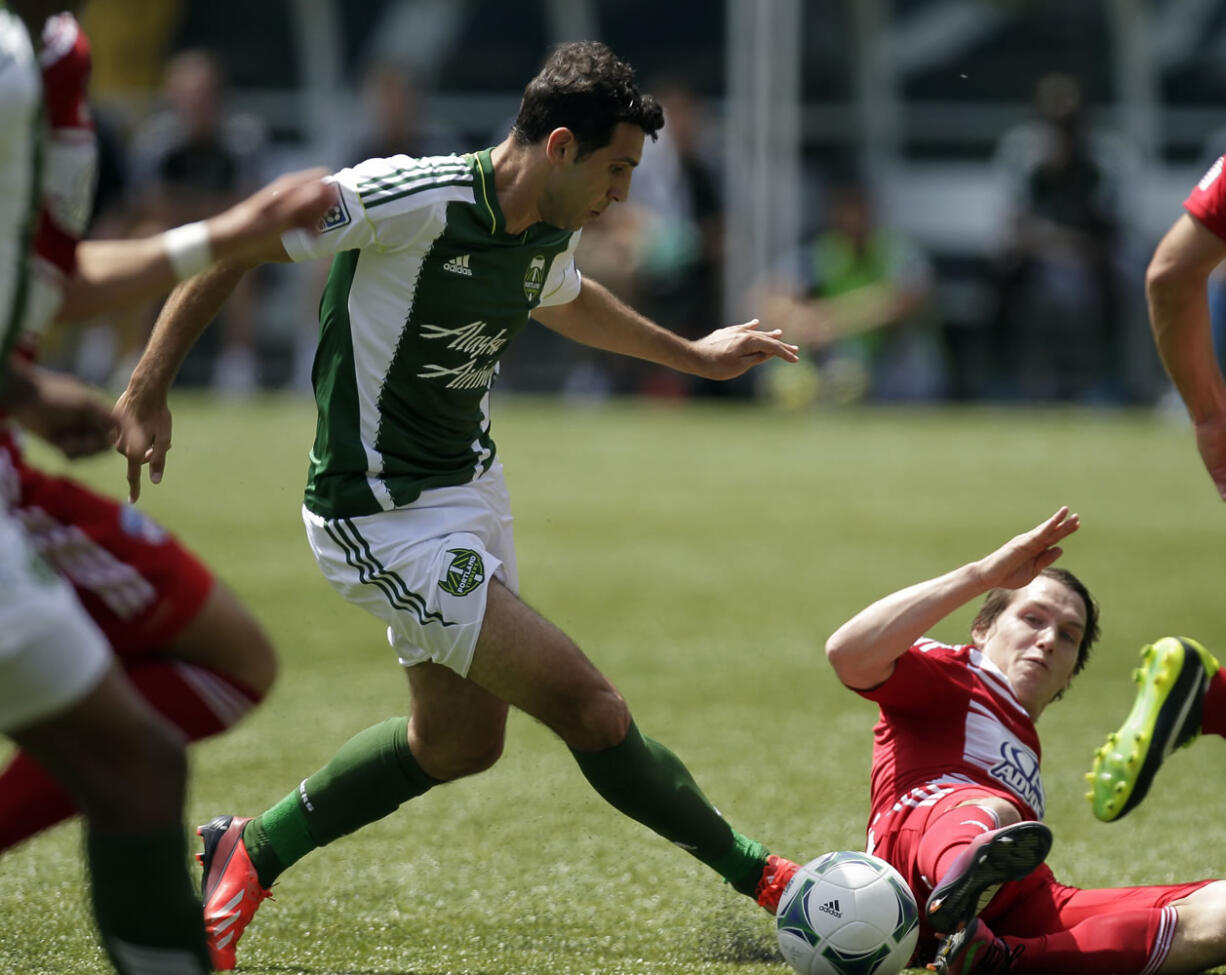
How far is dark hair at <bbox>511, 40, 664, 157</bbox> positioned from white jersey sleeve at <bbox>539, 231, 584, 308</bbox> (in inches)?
10.4

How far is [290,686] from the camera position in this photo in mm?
6230

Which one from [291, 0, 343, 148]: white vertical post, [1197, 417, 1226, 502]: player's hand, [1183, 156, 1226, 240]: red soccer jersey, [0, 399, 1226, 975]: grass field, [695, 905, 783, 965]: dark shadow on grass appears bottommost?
[0, 399, 1226, 975]: grass field

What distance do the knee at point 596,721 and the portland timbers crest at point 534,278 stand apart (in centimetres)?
86

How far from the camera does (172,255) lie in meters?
2.49

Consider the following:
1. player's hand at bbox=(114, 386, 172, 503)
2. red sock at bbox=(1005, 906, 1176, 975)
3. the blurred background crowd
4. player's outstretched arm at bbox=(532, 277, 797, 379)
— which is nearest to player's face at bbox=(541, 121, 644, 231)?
player's outstretched arm at bbox=(532, 277, 797, 379)

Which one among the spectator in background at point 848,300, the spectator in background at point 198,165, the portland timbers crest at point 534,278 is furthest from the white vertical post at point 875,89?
the portland timbers crest at point 534,278

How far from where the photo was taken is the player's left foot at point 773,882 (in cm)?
359

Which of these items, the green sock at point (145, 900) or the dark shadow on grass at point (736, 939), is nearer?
the green sock at point (145, 900)

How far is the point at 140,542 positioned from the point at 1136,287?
1428 cm

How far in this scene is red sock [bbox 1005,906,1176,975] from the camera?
3334 mm

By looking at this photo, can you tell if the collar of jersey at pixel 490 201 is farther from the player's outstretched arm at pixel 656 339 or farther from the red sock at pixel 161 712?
the red sock at pixel 161 712

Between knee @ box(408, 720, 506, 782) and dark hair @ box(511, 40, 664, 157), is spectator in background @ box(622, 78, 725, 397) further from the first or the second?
knee @ box(408, 720, 506, 782)

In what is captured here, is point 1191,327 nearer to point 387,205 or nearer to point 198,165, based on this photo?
point 387,205

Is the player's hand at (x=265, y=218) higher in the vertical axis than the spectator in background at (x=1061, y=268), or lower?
higher
